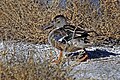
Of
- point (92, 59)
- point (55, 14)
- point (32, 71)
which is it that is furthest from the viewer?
point (55, 14)

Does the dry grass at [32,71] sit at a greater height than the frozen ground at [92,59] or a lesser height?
greater

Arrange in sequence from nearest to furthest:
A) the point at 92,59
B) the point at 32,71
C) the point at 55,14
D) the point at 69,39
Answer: the point at 32,71
the point at 69,39
the point at 92,59
the point at 55,14

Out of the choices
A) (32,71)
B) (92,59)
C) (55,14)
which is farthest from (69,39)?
(32,71)

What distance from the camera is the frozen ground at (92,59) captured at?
21.8 feet

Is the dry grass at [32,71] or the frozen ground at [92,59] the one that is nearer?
the dry grass at [32,71]

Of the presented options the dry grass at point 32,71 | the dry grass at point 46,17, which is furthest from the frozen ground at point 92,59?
the dry grass at point 46,17

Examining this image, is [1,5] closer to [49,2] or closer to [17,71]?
[49,2]

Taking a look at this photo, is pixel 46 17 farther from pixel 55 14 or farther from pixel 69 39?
pixel 69 39

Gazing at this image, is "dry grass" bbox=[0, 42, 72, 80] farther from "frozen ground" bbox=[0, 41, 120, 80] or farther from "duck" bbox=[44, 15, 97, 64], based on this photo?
"duck" bbox=[44, 15, 97, 64]

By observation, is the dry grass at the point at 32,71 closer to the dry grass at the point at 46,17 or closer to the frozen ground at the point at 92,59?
the frozen ground at the point at 92,59

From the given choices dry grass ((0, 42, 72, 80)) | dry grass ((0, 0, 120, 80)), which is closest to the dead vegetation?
dry grass ((0, 0, 120, 80))

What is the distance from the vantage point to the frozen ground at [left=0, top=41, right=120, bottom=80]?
21.8 feet

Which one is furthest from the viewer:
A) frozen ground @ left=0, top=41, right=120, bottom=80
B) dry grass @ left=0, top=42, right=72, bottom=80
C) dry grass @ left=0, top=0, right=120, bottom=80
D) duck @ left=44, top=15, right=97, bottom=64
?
dry grass @ left=0, top=0, right=120, bottom=80

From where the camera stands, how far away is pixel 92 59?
8.49m
